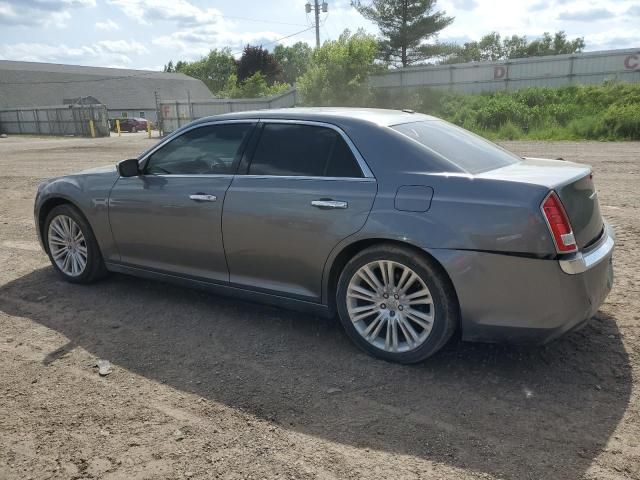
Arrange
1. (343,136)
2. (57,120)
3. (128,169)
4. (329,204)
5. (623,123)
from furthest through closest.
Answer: (57,120)
(623,123)
(128,169)
(343,136)
(329,204)

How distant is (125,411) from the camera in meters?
3.14

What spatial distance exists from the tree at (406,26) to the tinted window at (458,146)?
4351 centimetres

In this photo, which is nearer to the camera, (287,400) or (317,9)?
(287,400)

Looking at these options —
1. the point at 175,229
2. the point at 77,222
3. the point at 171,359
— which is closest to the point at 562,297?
the point at 171,359

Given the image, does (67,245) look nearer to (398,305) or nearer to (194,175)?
(194,175)

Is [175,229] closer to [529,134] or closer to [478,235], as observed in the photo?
[478,235]

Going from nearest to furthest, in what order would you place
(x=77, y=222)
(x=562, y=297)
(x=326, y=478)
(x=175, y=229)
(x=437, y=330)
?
(x=326, y=478), (x=562, y=297), (x=437, y=330), (x=175, y=229), (x=77, y=222)

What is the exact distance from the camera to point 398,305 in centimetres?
352

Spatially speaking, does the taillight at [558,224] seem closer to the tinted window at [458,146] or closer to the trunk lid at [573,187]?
the trunk lid at [573,187]

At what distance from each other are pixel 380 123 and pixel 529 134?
19575 mm

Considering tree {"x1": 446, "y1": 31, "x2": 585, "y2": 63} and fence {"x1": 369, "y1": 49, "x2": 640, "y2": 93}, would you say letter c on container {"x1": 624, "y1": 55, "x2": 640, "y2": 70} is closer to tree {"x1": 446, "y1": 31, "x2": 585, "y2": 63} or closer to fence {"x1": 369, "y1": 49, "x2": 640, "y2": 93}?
fence {"x1": 369, "y1": 49, "x2": 640, "y2": 93}

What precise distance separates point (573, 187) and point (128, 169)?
350cm

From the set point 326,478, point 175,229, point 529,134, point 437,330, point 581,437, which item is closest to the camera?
point 326,478

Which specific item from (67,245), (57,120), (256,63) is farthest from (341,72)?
(256,63)
